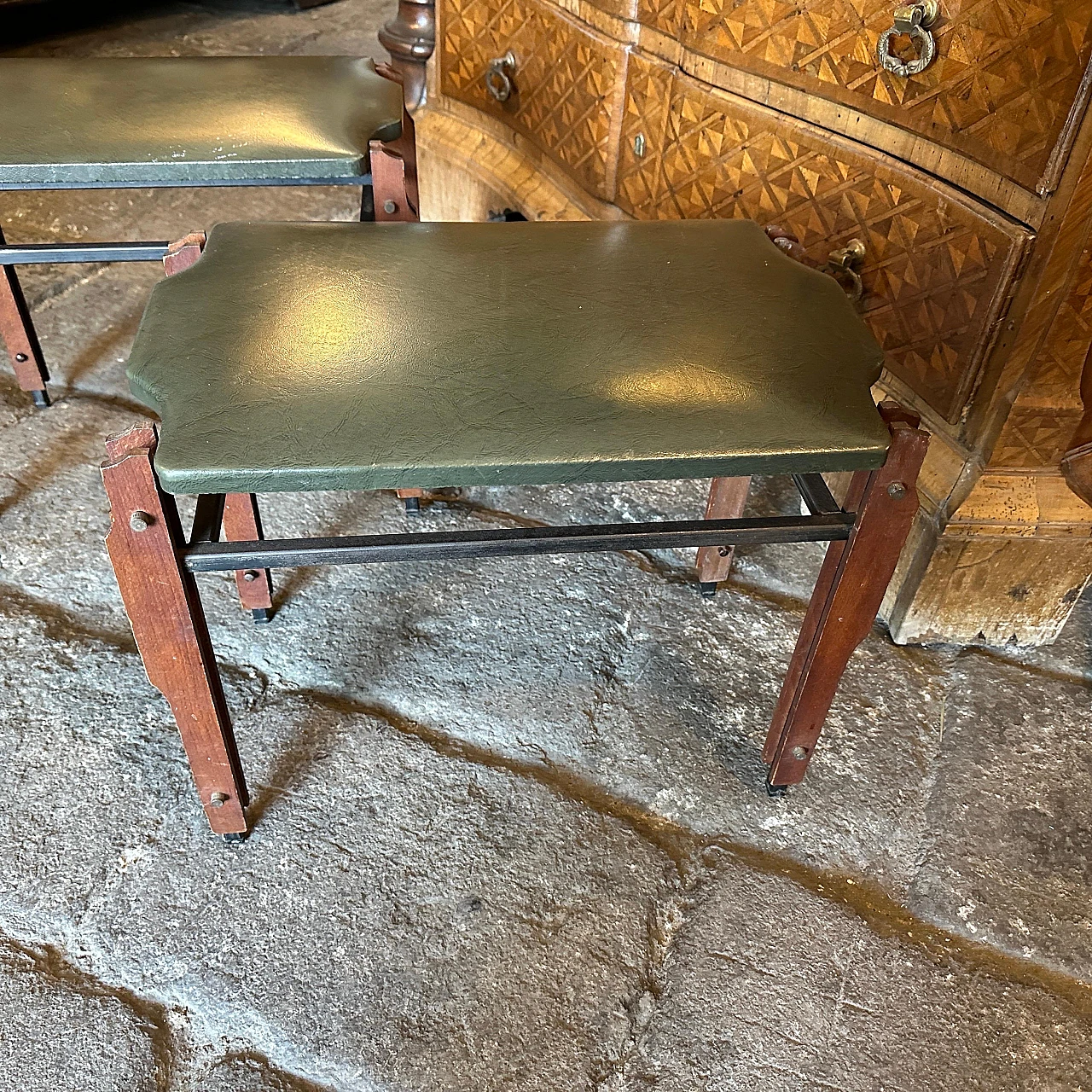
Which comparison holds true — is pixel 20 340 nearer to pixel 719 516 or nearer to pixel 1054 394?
pixel 719 516

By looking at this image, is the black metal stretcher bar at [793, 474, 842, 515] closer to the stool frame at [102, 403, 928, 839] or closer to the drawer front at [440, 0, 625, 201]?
the stool frame at [102, 403, 928, 839]

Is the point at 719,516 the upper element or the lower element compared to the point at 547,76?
lower

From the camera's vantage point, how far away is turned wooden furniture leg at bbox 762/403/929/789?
974 mm

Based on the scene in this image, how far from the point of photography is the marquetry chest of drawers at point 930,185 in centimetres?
113

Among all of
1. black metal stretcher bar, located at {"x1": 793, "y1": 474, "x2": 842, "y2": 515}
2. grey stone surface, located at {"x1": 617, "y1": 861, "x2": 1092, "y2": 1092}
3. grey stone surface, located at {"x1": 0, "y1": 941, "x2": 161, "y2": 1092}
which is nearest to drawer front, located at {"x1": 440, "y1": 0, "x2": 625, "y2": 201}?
black metal stretcher bar, located at {"x1": 793, "y1": 474, "x2": 842, "y2": 515}

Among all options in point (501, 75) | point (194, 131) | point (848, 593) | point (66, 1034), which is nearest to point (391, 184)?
point (194, 131)

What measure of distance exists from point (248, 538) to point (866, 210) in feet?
3.08

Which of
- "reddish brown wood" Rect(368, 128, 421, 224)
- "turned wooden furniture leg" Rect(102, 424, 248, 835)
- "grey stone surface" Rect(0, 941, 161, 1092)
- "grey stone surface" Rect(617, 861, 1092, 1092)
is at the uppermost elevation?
"reddish brown wood" Rect(368, 128, 421, 224)

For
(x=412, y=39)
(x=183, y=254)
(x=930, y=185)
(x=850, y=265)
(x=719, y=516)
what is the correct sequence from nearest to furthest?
(x=183, y=254) < (x=930, y=185) < (x=850, y=265) < (x=719, y=516) < (x=412, y=39)

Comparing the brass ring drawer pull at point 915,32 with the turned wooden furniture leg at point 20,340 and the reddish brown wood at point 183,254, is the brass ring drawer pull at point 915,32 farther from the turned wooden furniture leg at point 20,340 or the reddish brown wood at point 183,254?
the turned wooden furniture leg at point 20,340

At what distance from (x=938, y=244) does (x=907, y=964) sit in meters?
0.85

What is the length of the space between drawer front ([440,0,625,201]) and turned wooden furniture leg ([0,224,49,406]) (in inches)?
36.0

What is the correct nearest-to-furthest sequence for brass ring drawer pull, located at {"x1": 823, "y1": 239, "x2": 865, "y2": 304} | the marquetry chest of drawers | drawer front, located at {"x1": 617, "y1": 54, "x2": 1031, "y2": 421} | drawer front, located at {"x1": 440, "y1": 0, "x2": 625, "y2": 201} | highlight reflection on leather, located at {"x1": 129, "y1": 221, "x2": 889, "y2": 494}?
highlight reflection on leather, located at {"x1": 129, "y1": 221, "x2": 889, "y2": 494} < the marquetry chest of drawers < drawer front, located at {"x1": 617, "y1": 54, "x2": 1031, "y2": 421} < brass ring drawer pull, located at {"x1": 823, "y1": 239, "x2": 865, "y2": 304} < drawer front, located at {"x1": 440, "y1": 0, "x2": 625, "y2": 201}

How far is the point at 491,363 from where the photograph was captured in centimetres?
97
